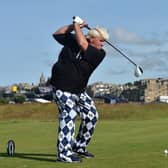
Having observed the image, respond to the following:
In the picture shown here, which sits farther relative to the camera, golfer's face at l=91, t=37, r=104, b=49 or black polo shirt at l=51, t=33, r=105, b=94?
golfer's face at l=91, t=37, r=104, b=49

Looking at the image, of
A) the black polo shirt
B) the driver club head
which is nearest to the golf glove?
A: the black polo shirt

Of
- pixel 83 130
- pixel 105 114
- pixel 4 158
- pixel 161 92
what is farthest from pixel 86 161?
pixel 161 92

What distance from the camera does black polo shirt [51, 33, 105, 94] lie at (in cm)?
903

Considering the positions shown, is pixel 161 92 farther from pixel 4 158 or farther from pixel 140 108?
pixel 4 158

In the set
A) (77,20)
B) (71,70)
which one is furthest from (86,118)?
(77,20)

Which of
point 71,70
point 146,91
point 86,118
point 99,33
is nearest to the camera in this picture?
point 71,70

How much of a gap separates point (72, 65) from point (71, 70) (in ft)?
0.25

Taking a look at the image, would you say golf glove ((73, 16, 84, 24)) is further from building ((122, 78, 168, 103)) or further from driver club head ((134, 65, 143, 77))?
building ((122, 78, 168, 103))

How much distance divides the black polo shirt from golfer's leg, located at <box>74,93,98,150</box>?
340mm

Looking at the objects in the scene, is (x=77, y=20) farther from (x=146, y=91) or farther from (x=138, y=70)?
(x=146, y=91)

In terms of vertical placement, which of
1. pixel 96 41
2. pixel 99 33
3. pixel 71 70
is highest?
pixel 99 33

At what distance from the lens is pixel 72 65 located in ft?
29.6

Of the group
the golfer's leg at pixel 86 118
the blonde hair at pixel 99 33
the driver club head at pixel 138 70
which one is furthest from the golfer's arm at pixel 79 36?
the driver club head at pixel 138 70

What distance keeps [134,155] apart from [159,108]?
35.9 meters
